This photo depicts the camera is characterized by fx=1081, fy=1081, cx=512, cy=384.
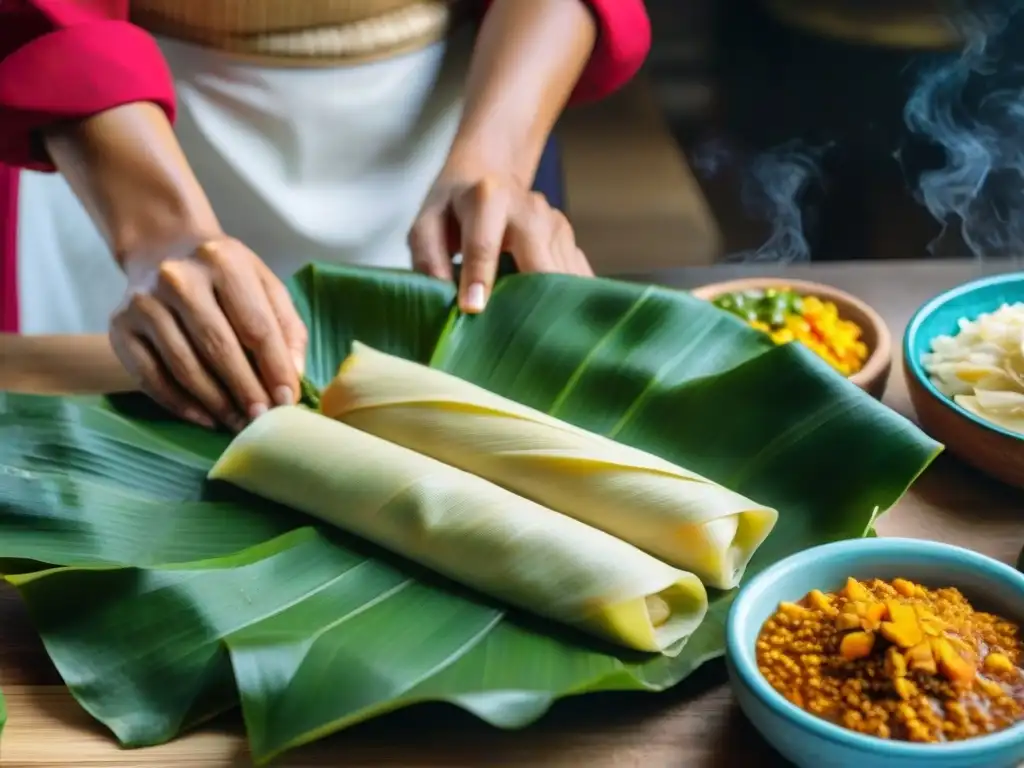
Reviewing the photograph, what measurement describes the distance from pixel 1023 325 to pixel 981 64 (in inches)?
50.8

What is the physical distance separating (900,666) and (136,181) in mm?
1060

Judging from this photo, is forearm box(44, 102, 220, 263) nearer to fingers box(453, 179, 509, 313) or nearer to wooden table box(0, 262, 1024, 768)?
fingers box(453, 179, 509, 313)

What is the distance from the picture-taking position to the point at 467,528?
96 cm

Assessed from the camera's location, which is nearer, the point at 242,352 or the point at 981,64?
the point at 242,352

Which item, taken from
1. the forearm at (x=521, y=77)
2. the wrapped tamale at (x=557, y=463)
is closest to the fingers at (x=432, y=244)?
the forearm at (x=521, y=77)

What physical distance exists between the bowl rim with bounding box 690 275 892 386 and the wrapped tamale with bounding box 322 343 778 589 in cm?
33

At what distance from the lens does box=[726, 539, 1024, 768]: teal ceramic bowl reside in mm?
730

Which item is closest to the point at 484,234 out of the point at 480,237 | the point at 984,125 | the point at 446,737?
the point at 480,237

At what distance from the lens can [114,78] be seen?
1.37 metres

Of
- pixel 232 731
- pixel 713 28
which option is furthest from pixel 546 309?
pixel 713 28

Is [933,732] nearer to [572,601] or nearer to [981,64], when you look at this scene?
[572,601]

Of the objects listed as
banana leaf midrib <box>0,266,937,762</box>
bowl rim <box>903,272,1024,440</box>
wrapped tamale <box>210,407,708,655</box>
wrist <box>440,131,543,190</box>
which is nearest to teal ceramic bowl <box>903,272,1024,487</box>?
→ bowl rim <box>903,272,1024,440</box>

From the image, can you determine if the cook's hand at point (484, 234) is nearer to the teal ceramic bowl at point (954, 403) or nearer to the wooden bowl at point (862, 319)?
the wooden bowl at point (862, 319)

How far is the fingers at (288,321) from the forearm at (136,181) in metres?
0.13
